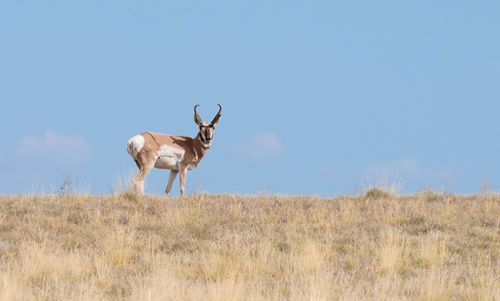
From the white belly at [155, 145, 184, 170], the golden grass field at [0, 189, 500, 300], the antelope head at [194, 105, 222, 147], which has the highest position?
the antelope head at [194, 105, 222, 147]

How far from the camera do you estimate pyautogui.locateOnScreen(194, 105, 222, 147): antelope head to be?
19531 mm

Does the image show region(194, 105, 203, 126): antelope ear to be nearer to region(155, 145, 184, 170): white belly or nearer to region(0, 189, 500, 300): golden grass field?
region(155, 145, 184, 170): white belly

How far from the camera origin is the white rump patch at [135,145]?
18625mm

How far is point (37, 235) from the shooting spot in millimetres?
13742

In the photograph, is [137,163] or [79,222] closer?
[79,222]

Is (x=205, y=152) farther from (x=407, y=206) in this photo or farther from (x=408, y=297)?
(x=408, y=297)

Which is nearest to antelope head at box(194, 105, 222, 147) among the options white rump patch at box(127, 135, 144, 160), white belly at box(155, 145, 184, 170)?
white belly at box(155, 145, 184, 170)

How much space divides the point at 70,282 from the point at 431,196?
11813mm

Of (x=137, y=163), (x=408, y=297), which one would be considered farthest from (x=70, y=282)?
(x=137, y=163)

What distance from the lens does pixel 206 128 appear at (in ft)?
64.4

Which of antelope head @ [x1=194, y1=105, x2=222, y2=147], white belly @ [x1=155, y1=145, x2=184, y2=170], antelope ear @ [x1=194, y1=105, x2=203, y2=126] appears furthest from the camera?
antelope ear @ [x1=194, y1=105, x2=203, y2=126]

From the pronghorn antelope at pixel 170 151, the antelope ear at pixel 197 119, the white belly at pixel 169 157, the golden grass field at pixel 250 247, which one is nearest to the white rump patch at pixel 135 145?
the pronghorn antelope at pixel 170 151

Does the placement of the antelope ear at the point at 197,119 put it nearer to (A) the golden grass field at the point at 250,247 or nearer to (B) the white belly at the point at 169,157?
(B) the white belly at the point at 169,157

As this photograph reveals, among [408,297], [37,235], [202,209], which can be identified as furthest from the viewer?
[202,209]
